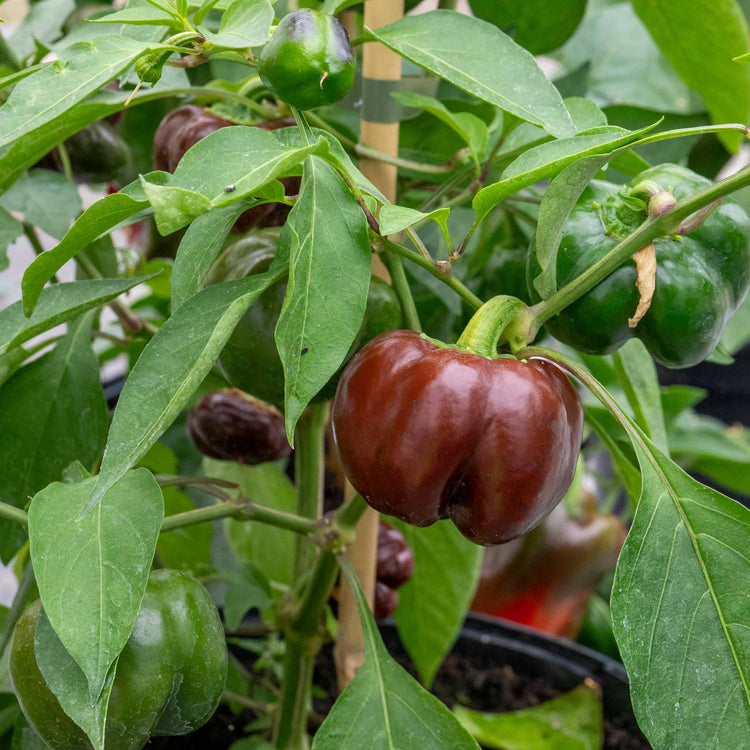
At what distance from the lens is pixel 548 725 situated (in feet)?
2.61

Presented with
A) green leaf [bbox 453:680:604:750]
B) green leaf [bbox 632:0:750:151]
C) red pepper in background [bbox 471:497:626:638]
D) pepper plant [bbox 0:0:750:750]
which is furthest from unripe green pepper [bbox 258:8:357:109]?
red pepper in background [bbox 471:497:626:638]

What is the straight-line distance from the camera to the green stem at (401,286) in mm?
454

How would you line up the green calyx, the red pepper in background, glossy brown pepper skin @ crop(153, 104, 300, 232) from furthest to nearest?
1. the red pepper in background
2. glossy brown pepper skin @ crop(153, 104, 300, 232)
3. the green calyx

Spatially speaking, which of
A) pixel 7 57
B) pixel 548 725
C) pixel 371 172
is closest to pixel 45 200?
pixel 7 57

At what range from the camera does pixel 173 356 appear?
1.14ft

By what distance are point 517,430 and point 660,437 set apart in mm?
201

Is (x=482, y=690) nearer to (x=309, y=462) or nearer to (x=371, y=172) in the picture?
(x=309, y=462)

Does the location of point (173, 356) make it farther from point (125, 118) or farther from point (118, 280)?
point (125, 118)

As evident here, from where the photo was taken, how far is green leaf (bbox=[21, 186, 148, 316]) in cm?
34

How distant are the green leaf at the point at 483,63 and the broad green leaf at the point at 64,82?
0.41ft

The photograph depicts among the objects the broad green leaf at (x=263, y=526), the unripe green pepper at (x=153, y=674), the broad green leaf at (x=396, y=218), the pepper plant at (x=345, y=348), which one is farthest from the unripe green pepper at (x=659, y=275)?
the broad green leaf at (x=263, y=526)

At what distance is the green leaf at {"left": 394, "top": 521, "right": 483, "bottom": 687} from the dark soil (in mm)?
111

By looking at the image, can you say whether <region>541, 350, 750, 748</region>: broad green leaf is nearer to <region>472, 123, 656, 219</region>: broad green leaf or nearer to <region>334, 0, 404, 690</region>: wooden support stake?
<region>472, 123, 656, 219</region>: broad green leaf

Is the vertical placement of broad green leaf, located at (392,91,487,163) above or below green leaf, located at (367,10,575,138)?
below
